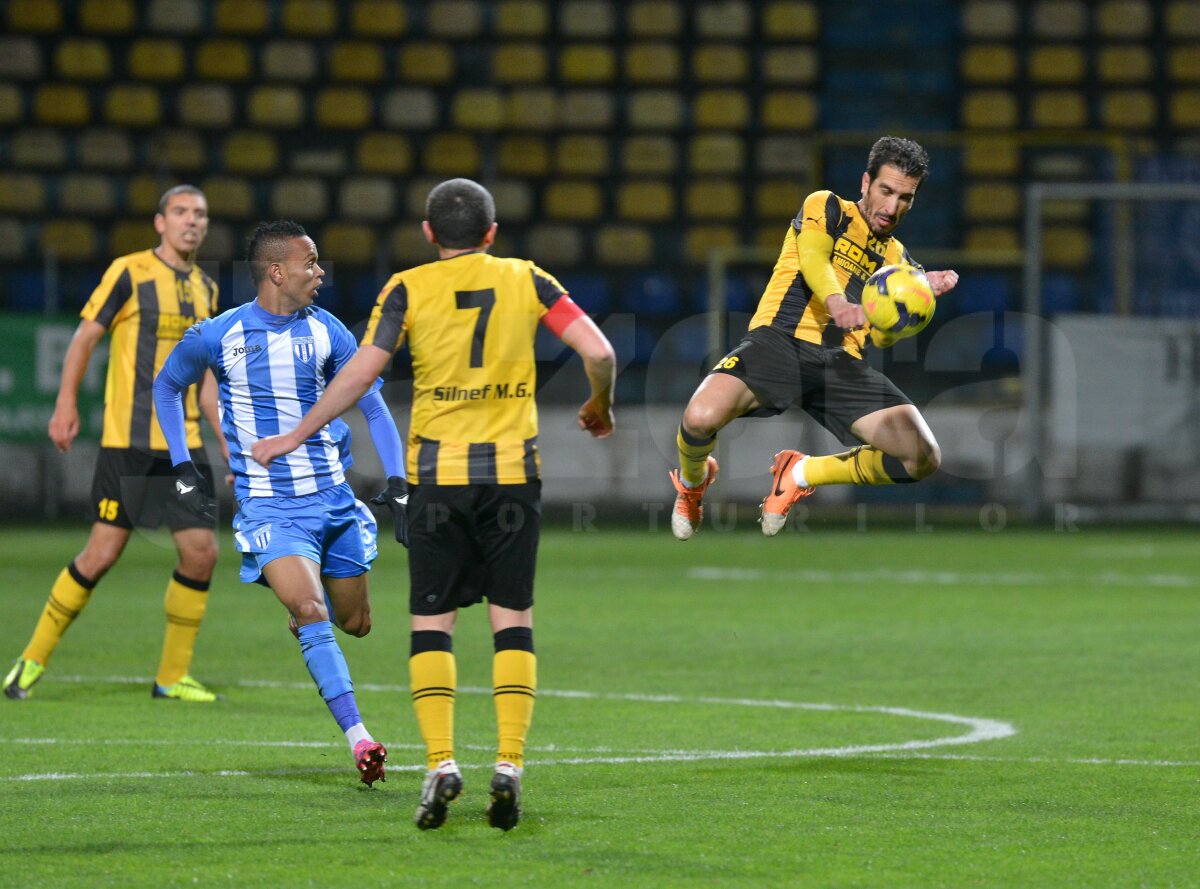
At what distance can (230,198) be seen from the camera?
22578 millimetres

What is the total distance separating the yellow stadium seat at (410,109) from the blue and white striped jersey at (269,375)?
56.0 feet

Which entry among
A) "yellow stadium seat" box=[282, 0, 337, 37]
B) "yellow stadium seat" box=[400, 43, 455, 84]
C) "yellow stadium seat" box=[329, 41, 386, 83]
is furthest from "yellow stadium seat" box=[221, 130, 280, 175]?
"yellow stadium seat" box=[400, 43, 455, 84]

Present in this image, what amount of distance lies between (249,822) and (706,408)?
2904 millimetres

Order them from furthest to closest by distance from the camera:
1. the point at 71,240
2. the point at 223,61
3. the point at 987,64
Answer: the point at 987,64, the point at 223,61, the point at 71,240

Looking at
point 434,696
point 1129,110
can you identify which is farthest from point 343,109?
point 434,696

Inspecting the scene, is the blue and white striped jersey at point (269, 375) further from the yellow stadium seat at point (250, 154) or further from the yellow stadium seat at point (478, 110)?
the yellow stadium seat at point (478, 110)

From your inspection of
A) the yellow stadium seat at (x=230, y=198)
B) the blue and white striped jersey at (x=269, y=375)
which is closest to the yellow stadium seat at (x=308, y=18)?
the yellow stadium seat at (x=230, y=198)

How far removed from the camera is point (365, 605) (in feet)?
22.5

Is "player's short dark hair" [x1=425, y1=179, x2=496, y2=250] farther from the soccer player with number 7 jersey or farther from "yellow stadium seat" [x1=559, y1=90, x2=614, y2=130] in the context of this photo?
"yellow stadium seat" [x1=559, y1=90, x2=614, y2=130]

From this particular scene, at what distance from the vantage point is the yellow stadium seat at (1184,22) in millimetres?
24141

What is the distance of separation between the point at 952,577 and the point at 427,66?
11.8m

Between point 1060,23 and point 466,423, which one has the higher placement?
point 1060,23

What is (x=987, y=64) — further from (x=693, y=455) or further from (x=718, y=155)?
(x=693, y=455)

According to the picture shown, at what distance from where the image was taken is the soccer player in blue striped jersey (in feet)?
21.6
